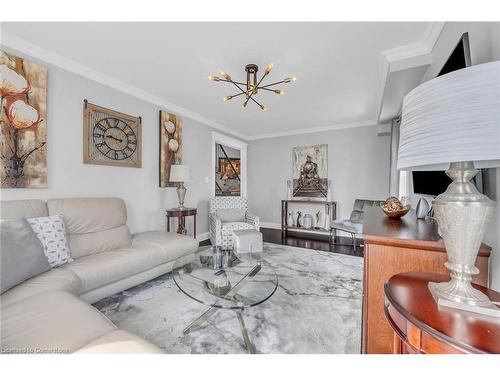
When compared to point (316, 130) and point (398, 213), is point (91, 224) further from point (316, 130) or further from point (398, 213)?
point (316, 130)

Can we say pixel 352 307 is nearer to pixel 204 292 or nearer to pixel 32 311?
pixel 204 292

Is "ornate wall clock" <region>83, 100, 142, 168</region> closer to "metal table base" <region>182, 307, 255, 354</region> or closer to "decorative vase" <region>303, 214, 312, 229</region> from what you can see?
"metal table base" <region>182, 307, 255, 354</region>

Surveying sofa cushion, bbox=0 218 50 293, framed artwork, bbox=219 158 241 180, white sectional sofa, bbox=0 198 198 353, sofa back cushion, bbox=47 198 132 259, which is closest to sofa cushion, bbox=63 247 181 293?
white sectional sofa, bbox=0 198 198 353

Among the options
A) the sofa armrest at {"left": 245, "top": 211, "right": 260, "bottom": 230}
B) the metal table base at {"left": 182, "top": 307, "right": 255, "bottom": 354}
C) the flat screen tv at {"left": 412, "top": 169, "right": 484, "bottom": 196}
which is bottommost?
the metal table base at {"left": 182, "top": 307, "right": 255, "bottom": 354}

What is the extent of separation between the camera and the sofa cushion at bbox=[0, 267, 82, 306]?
1189 mm

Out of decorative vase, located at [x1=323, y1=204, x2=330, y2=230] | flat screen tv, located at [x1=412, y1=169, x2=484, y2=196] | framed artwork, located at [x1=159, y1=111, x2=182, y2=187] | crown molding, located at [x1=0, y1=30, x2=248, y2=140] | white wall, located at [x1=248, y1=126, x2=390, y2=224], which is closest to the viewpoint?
flat screen tv, located at [x1=412, y1=169, x2=484, y2=196]

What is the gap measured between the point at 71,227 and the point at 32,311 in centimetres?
112

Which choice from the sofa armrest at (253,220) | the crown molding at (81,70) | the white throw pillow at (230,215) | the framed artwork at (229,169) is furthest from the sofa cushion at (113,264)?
the framed artwork at (229,169)

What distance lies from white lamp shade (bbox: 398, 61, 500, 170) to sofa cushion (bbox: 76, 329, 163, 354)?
1220mm

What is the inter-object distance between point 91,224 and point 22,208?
1.66 feet

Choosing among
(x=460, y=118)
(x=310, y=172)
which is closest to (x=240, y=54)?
(x=460, y=118)

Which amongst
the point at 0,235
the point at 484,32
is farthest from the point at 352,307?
the point at 0,235

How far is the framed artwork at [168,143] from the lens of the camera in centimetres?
315
